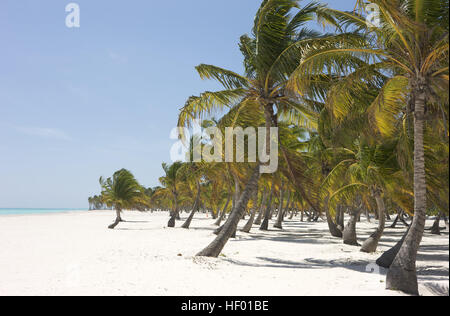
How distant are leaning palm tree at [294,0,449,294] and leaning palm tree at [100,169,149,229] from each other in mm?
22739

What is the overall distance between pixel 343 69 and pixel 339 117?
1.13 meters

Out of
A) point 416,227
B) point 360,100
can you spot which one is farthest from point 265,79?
point 416,227

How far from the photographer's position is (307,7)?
9227mm

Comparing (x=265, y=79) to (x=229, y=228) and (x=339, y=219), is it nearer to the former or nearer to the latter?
(x=229, y=228)

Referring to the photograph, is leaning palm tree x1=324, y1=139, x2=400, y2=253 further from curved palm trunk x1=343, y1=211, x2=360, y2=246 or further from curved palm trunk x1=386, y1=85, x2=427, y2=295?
curved palm trunk x1=343, y1=211, x2=360, y2=246

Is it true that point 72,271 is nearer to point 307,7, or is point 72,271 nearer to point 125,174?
point 307,7

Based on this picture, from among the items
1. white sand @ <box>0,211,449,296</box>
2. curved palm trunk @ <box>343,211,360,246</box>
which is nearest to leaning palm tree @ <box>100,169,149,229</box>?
white sand @ <box>0,211,449,296</box>

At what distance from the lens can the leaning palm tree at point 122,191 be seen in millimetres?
26484

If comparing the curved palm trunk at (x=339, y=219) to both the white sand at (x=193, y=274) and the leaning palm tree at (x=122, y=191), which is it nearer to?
the white sand at (x=193, y=274)

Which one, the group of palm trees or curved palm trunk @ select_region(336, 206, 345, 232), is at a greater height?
the group of palm trees

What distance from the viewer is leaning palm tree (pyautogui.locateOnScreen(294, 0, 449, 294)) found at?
480 centimetres

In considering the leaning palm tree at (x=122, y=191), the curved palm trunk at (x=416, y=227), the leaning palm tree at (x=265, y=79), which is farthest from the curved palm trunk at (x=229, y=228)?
the leaning palm tree at (x=122, y=191)

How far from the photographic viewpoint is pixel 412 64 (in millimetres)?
5156
